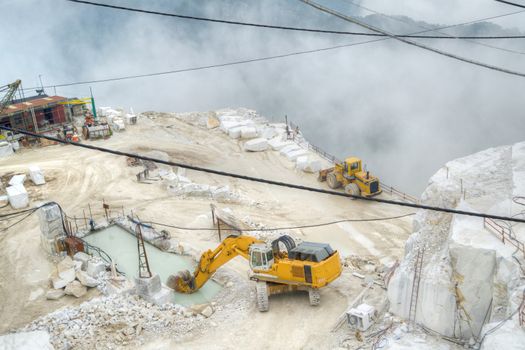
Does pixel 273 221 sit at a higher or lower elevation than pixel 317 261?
lower

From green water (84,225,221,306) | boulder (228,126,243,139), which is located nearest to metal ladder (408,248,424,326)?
green water (84,225,221,306)

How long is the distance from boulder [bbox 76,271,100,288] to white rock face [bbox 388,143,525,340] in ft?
33.5

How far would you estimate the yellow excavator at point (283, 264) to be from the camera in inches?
635

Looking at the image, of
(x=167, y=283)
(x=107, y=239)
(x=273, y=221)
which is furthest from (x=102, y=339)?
(x=273, y=221)

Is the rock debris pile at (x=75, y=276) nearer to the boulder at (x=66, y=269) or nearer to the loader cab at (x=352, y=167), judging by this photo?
the boulder at (x=66, y=269)

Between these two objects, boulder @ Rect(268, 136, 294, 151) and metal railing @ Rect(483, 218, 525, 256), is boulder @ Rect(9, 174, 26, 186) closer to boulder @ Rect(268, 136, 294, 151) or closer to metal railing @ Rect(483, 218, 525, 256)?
boulder @ Rect(268, 136, 294, 151)

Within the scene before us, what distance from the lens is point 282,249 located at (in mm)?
17562

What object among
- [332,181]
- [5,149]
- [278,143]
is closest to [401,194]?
[332,181]

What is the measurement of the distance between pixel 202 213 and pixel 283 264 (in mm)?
10550

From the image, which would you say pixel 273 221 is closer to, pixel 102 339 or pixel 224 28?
pixel 102 339

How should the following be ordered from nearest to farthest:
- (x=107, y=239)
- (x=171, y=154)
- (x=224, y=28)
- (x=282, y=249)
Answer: (x=282, y=249), (x=107, y=239), (x=171, y=154), (x=224, y=28)

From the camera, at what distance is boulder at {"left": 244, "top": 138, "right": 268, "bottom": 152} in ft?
126

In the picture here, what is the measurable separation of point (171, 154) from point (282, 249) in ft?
68.1

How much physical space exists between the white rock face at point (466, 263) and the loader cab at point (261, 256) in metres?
4.05
